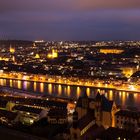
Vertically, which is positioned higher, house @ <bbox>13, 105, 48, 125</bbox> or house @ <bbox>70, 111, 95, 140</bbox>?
house @ <bbox>70, 111, 95, 140</bbox>

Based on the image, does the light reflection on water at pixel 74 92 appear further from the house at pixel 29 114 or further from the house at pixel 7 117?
the house at pixel 7 117

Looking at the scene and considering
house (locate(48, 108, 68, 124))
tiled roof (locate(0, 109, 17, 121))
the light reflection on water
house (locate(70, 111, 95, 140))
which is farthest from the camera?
the light reflection on water

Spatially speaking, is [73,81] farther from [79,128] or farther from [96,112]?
[79,128]

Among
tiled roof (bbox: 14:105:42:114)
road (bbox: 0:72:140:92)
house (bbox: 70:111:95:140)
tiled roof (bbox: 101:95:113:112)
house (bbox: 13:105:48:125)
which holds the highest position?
tiled roof (bbox: 101:95:113:112)

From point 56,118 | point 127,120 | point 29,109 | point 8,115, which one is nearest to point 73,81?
point 29,109

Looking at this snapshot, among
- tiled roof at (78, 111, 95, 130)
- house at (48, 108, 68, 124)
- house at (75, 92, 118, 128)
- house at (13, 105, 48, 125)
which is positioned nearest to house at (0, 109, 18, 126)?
house at (13, 105, 48, 125)

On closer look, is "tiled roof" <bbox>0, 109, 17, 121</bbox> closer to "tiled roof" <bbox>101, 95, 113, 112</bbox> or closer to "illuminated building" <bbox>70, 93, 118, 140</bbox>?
"illuminated building" <bbox>70, 93, 118, 140</bbox>

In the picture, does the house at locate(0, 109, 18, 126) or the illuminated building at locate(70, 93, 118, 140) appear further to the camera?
the house at locate(0, 109, 18, 126)

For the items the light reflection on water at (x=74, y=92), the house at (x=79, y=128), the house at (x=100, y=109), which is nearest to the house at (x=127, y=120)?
the house at (x=100, y=109)
